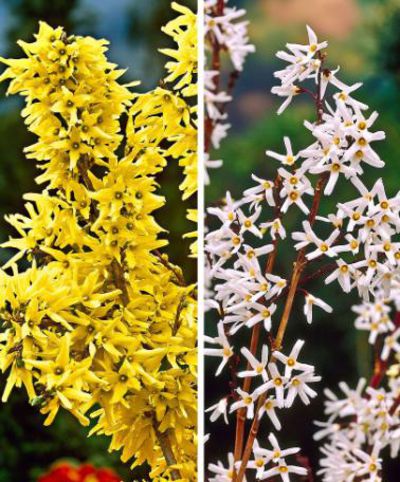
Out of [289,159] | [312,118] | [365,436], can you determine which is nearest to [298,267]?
[289,159]

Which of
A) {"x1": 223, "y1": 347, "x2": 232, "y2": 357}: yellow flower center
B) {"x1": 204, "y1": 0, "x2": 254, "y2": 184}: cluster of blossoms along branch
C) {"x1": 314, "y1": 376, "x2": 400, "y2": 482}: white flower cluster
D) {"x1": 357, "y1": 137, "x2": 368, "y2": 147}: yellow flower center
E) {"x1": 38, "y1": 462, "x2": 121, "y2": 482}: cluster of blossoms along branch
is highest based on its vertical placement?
{"x1": 204, "y1": 0, "x2": 254, "y2": 184}: cluster of blossoms along branch

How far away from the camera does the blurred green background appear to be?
1.68 m

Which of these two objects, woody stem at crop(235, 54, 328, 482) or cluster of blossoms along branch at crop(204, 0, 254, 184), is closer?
woody stem at crop(235, 54, 328, 482)

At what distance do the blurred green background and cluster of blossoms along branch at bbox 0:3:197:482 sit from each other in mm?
436

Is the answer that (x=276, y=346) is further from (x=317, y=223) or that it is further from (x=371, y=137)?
(x=317, y=223)

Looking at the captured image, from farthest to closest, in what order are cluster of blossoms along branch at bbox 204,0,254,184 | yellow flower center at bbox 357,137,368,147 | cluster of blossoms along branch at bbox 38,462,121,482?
1. cluster of blossoms along branch at bbox 38,462,121,482
2. cluster of blossoms along branch at bbox 204,0,254,184
3. yellow flower center at bbox 357,137,368,147

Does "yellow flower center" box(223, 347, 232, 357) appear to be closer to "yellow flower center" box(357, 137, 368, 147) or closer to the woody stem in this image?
the woody stem

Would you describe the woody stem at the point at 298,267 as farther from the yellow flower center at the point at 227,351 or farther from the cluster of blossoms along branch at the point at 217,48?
the cluster of blossoms along branch at the point at 217,48

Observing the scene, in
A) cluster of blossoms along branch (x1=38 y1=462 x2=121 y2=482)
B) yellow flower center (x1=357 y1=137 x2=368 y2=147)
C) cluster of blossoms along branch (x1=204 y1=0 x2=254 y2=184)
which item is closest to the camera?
yellow flower center (x1=357 y1=137 x2=368 y2=147)

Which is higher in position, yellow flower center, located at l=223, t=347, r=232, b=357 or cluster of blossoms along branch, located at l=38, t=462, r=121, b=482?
yellow flower center, located at l=223, t=347, r=232, b=357

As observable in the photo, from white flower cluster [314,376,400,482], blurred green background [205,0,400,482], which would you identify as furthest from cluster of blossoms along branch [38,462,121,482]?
white flower cluster [314,376,400,482]

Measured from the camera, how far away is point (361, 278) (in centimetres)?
116

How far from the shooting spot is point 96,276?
125cm

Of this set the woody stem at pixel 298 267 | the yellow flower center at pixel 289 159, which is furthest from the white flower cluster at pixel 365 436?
the yellow flower center at pixel 289 159
